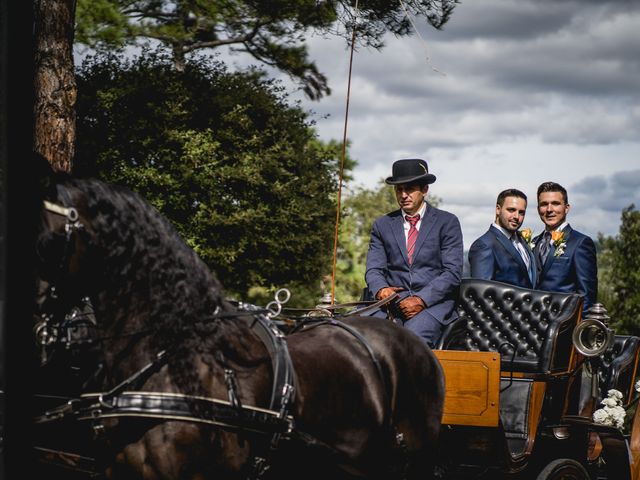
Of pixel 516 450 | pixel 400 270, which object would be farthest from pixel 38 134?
pixel 516 450

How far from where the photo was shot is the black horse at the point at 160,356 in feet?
9.36

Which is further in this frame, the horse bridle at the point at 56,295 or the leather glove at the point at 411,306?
the leather glove at the point at 411,306

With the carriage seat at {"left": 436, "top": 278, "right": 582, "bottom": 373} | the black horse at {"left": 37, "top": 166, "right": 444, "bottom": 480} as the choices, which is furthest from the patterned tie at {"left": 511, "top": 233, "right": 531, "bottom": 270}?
the black horse at {"left": 37, "top": 166, "right": 444, "bottom": 480}

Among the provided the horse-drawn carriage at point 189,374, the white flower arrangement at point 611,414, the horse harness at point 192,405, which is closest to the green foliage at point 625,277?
the white flower arrangement at point 611,414

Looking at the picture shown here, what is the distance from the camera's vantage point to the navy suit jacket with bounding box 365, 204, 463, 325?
502 centimetres

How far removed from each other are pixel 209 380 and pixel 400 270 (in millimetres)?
2423

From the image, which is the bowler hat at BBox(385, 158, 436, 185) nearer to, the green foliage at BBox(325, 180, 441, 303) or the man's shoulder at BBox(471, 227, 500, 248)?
the man's shoulder at BBox(471, 227, 500, 248)

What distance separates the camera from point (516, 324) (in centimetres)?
535

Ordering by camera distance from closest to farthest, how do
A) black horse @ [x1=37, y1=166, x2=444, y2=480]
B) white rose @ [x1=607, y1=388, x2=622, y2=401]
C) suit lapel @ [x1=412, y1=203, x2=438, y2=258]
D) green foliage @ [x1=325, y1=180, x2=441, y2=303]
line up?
black horse @ [x1=37, y1=166, x2=444, y2=480]
suit lapel @ [x1=412, y1=203, x2=438, y2=258]
white rose @ [x1=607, y1=388, x2=622, y2=401]
green foliage @ [x1=325, y1=180, x2=441, y2=303]

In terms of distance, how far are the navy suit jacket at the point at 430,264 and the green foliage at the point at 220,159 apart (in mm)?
7884

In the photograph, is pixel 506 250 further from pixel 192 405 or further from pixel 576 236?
pixel 192 405

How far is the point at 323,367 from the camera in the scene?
3.47 metres

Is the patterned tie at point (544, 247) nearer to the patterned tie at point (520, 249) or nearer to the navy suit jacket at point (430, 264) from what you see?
the patterned tie at point (520, 249)

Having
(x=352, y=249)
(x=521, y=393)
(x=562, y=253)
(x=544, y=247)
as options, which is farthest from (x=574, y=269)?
(x=352, y=249)
